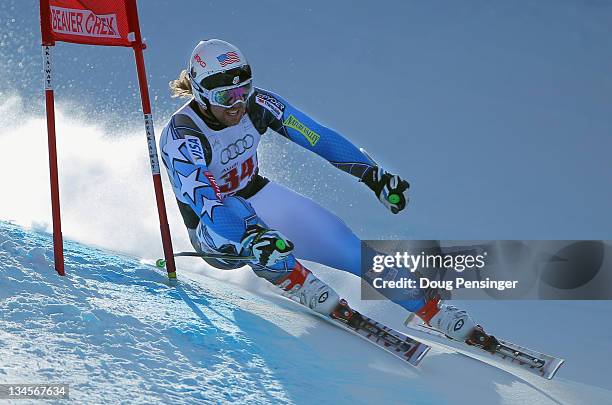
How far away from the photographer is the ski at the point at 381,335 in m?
4.15

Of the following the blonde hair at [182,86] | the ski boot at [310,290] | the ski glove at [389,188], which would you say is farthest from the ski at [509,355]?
the blonde hair at [182,86]

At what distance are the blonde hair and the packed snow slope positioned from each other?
1064 millimetres

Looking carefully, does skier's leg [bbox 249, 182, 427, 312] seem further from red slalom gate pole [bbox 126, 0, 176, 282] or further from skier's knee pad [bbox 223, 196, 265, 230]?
red slalom gate pole [bbox 126, 0, 176, 282]

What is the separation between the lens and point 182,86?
481cm

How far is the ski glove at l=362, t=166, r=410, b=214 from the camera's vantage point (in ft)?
15.9

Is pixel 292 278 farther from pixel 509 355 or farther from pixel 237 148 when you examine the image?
pixel 509 355

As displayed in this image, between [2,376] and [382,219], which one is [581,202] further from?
[2,376]

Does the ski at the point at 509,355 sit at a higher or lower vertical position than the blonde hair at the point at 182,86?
lower

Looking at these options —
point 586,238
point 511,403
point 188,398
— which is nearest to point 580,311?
point 586,238

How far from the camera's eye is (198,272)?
5.78 m

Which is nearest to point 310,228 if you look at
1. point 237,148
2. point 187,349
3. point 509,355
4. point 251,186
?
point 251,186

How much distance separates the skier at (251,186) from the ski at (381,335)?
73mm

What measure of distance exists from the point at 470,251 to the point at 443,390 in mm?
2004

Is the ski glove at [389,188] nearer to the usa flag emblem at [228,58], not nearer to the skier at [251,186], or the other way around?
the skier at [251,186]
